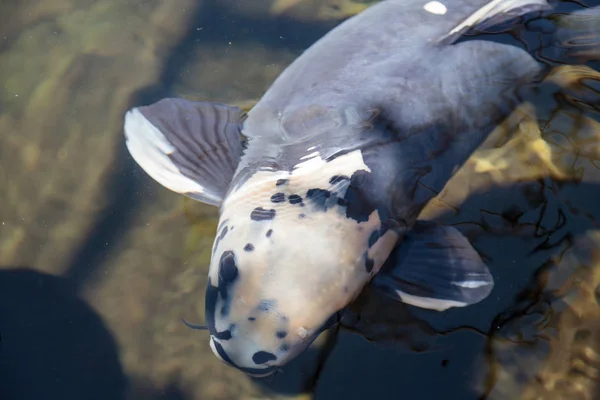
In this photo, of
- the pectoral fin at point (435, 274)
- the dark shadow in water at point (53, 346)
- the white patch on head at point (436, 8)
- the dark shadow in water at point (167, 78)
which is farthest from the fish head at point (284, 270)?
the white patch on head at point (436, 8)

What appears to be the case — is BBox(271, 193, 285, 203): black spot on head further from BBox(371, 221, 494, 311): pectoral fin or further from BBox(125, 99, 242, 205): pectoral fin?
BBox(371, 221, 494, 311): pectoral fin

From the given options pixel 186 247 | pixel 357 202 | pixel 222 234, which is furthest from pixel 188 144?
pixel 357 202

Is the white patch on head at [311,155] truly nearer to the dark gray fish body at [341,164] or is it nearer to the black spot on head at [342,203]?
the dark gray fish body at [341,164]

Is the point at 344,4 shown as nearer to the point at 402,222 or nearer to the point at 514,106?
the point at 514,106

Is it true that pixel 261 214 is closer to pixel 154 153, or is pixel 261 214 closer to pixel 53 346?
pixel 154 153

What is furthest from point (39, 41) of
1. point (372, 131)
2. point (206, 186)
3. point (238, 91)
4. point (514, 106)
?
point (514, 106)
